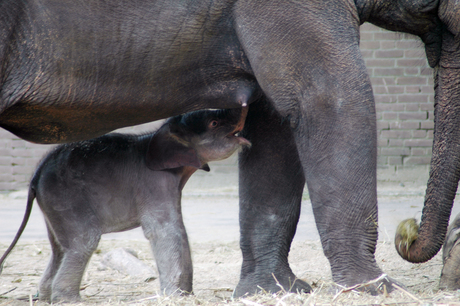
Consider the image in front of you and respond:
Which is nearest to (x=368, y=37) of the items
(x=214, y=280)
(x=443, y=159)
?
(x=214, y=280)

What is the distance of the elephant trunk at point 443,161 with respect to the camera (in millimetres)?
2400

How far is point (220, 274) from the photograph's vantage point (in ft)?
12.2

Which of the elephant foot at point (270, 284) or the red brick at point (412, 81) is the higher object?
the elephant foot at point (270, 284)

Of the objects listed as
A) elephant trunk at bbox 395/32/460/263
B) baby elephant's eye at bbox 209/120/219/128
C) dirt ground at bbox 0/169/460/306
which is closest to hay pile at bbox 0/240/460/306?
dirt ground at bbox 0/169/460/306

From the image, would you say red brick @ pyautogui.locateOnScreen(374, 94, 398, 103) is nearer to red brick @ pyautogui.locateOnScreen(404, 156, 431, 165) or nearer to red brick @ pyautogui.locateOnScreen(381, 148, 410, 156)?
red brick @ pyautogui.locateOnScreen(381, 148, 410, 156)

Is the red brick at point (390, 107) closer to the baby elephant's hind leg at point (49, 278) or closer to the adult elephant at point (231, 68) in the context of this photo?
the adult elephant at point (231, 68)

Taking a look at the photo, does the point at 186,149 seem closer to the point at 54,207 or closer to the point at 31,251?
the point at 54,207

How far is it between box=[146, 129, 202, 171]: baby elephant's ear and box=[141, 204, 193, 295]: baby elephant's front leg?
0.76ft

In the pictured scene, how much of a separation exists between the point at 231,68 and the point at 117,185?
100cm

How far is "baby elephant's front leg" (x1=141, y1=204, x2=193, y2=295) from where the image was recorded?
2660mm

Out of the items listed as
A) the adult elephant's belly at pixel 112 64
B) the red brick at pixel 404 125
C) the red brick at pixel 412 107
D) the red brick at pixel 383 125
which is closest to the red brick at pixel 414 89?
the red brick at pixel 412 107

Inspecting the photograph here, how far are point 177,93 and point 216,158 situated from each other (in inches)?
29.5

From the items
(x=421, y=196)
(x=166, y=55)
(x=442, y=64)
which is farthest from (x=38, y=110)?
(x=421, y=196)

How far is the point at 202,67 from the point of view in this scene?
7.58ft
